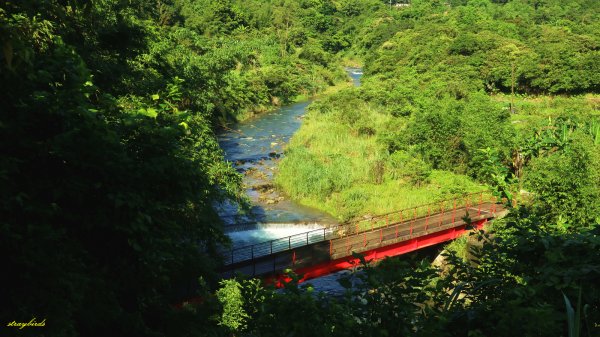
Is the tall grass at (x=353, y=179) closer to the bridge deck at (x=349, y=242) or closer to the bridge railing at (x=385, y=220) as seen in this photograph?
the bridge railing at (x=385, y=220)

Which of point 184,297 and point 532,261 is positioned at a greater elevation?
point 532,261

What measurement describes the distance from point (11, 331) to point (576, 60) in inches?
2226

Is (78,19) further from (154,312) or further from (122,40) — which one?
(154,312)

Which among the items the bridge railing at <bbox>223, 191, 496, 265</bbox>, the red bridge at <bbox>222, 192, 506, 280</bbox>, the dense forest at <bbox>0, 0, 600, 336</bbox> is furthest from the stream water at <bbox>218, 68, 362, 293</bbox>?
the red bridge at <bbox>222, 192, 506, 280</bbox>

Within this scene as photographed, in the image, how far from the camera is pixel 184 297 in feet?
49.2

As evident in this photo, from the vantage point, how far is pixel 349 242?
20.9 metres

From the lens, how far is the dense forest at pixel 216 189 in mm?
5832

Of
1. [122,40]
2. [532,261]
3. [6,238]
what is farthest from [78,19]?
[532,261]

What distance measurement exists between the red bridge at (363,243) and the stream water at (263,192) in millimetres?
1609

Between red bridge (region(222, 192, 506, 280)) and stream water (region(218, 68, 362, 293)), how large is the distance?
161 centimetres

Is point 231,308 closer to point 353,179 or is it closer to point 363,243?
point 363,243

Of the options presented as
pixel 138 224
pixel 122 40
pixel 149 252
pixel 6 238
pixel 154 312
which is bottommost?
pixel 154 312

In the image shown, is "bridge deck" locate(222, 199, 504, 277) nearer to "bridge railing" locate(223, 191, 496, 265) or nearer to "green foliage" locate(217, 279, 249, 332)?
"bridge railing" locate(223, 191, 496, 265)

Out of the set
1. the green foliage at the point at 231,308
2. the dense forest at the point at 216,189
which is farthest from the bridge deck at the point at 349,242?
the green foliage at the point at 231,308
